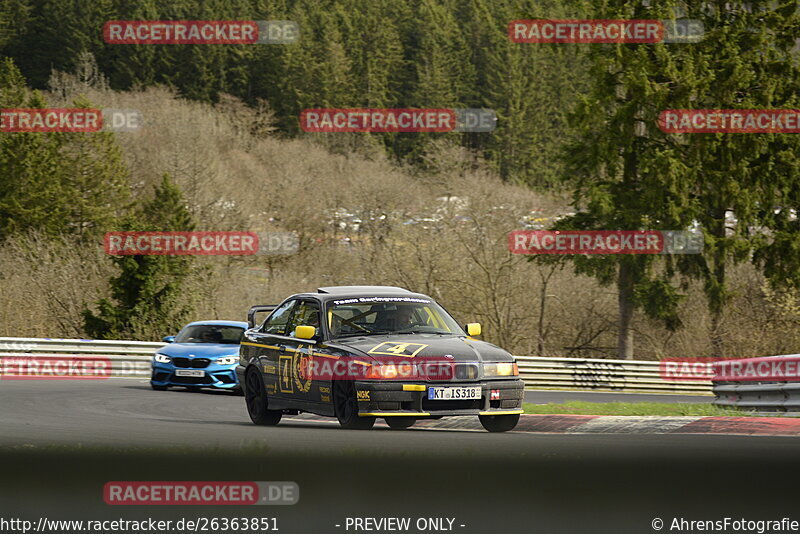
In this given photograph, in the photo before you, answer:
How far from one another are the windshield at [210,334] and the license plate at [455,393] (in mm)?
10383

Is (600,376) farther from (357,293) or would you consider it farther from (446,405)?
(446,405)

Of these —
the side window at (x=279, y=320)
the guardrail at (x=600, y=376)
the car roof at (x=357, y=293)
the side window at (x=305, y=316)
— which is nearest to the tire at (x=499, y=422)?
the car roof at (x=357, y=293)

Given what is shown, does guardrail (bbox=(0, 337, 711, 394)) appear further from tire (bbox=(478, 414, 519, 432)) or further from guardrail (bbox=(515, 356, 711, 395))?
tire (bbox=(478, 414, 519, 432))

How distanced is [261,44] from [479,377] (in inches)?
4297

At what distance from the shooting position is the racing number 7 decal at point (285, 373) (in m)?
14.4

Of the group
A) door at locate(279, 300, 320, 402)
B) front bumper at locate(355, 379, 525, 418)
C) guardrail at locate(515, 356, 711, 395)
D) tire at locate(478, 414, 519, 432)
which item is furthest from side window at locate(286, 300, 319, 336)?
guardrail at locate(515, 356, 711, 395)

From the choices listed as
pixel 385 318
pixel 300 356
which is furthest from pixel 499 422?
pixel 300 356

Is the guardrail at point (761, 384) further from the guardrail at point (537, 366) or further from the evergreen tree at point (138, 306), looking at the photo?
the evergreen tree at point (138, 306)

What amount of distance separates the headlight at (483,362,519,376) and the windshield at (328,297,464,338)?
44.8 inches

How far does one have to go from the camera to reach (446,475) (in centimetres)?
869

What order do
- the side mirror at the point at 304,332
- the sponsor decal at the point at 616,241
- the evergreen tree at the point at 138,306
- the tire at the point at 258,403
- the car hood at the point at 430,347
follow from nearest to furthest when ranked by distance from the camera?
the car hood at the point at 430,347
the side mirror at the point at 304,332
the tire at the point at 258,403
the evergreen tree at the point at 138,306
the sponsor decal at the point at 616,241

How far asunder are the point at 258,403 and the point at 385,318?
2.10 metres

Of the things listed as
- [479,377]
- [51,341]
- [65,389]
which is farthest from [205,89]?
[479,377]

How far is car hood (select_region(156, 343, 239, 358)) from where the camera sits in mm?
21688
